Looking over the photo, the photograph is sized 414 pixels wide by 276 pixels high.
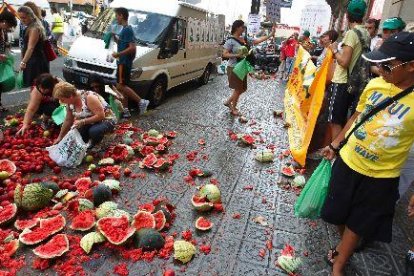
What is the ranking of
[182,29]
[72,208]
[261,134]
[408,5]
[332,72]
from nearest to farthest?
[72,208], [332,72], [261,134], [182,29], [408,5]

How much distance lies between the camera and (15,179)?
184 inches

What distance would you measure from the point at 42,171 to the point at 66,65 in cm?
444

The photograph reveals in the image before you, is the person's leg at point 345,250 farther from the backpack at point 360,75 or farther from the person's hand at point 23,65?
the person's hand at point 23,65

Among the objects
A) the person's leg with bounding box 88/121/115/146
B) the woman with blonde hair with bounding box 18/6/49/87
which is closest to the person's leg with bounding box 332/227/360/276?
the person's leg with bounding box 88/121/115/146

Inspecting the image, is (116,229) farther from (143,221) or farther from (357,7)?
(357,7)

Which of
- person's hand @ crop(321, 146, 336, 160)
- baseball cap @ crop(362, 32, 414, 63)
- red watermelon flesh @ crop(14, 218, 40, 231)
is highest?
baseball cap @ crop(362, 32, 414, 63)

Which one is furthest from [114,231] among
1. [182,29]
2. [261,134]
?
[182,29]

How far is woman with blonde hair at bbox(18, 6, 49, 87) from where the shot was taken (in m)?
6.65

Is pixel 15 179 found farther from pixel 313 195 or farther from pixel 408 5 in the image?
pixel 408 5

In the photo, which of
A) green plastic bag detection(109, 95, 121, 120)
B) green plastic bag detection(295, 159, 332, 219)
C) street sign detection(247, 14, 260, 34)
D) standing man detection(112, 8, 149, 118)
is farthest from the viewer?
street sign detection(247, 14, 260, 34)

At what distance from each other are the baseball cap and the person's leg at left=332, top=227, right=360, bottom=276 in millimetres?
1494

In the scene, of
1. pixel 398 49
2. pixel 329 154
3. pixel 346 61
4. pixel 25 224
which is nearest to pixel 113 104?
pixel 25 224

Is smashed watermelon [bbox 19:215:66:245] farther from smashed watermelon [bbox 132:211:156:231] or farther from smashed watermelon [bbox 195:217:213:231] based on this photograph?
smashed watermelon [bbox 195:217:213:231]

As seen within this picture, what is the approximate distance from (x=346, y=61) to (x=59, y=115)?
473cm
